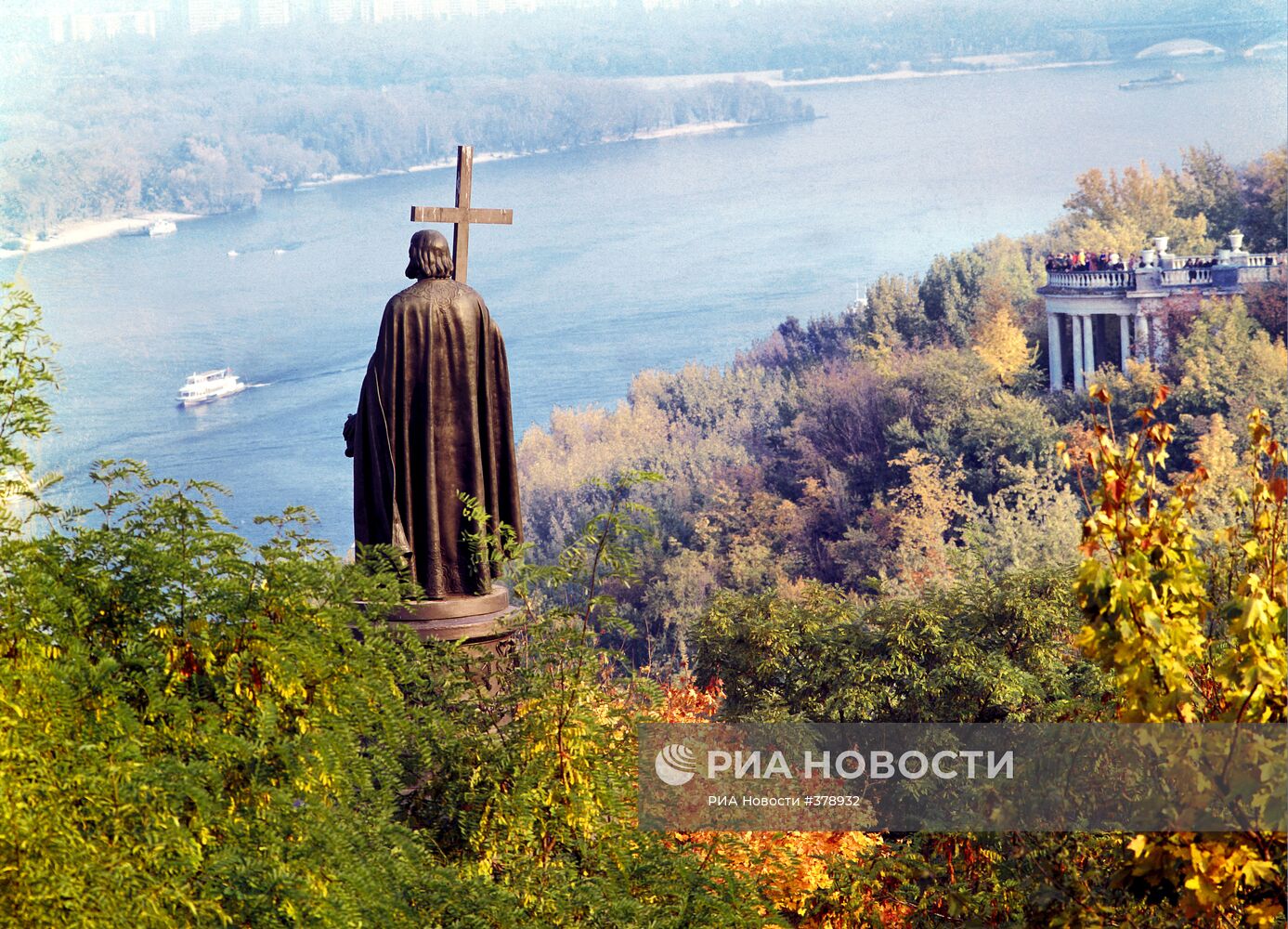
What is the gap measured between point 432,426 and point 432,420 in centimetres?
3

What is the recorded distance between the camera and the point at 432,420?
25.0 feet

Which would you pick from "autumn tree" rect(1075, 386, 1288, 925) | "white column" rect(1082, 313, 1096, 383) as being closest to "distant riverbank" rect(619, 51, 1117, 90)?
"white column" rect(1082, 313, 1096, 383)

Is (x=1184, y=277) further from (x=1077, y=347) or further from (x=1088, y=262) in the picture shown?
(x=1077, y=347)

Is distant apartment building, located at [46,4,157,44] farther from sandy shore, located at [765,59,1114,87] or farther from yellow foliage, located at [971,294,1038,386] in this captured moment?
yellow foliage, located at [971,294,1038,386]

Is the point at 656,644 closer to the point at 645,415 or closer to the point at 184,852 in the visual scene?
the point at 645,415

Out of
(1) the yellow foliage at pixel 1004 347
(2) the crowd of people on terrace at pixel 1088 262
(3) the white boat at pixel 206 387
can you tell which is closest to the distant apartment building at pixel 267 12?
(3) the white boat at pixel 206 387

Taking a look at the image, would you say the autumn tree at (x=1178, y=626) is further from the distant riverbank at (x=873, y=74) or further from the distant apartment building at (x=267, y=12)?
the distant riverbank at (x=873, y=74)

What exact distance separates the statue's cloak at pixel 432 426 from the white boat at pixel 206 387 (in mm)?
65893

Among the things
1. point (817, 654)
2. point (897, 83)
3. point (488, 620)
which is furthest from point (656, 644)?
point (897, 83)

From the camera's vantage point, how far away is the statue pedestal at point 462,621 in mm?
7488

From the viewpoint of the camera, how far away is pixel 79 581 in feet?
19.7

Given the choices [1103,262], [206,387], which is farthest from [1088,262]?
[206,387]

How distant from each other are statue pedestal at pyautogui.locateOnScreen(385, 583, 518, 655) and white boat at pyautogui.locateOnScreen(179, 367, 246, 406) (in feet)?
217

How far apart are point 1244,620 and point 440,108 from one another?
269 feet
